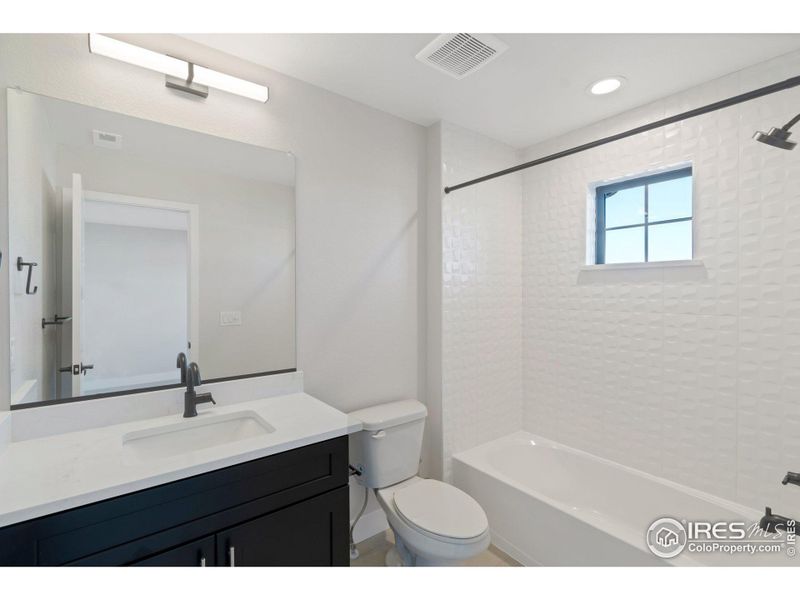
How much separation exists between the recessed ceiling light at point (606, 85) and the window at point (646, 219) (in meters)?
0.58

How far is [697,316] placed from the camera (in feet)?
6.31

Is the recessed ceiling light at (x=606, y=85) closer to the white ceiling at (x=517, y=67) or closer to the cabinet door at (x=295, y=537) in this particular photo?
the white ceiling at (x=517, y=67)

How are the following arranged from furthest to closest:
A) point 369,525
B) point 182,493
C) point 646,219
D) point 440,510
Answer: point 646,219
point 369,525
point 440,510
point 182,493

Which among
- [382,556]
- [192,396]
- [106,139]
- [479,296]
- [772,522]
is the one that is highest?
[106,139]

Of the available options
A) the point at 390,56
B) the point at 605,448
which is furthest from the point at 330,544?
the point at 390,56

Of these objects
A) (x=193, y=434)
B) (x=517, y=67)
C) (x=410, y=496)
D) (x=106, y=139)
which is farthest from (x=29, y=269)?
(x=517, y=67)

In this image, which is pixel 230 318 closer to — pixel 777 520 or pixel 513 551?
pixel 513 551

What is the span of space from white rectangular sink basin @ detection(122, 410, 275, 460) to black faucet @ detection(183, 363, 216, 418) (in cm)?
3

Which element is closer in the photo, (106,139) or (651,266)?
(106,139)

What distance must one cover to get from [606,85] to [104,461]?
261cm

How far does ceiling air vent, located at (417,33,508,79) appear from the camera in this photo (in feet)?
5.01

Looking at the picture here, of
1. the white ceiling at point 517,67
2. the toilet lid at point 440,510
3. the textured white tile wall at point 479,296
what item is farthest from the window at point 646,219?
the toilet lid at point 440,510

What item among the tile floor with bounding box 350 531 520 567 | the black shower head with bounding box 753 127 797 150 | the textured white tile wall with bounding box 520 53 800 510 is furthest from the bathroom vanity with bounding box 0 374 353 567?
the black shower head with bounding box 753 127 797 150

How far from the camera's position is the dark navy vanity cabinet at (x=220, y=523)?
917 millimetres
